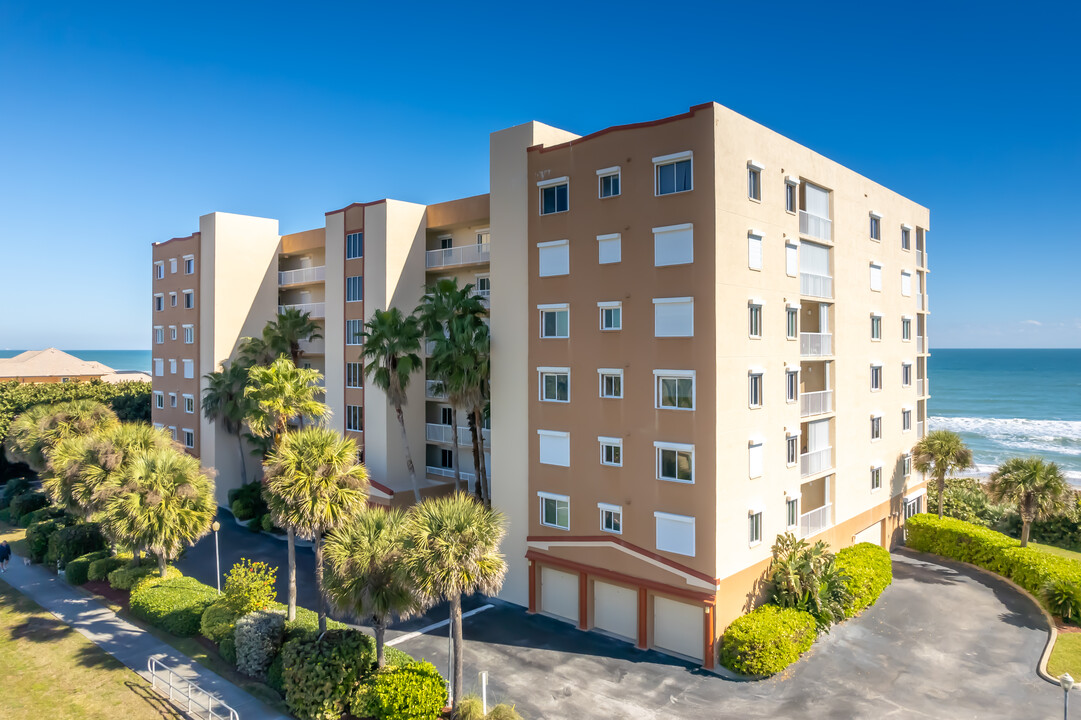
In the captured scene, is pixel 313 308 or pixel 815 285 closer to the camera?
pixel 815 285

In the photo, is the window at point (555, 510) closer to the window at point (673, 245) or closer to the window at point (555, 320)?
the window at point (555, 320)

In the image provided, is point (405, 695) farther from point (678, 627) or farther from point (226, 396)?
point (226, 396)

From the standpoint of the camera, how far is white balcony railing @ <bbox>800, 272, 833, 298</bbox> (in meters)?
27.0

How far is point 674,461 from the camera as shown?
75.8 feet

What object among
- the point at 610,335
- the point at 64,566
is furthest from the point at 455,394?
the point at 64,566

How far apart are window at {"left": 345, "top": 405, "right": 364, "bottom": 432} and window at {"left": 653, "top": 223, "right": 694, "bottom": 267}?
20.2 meters

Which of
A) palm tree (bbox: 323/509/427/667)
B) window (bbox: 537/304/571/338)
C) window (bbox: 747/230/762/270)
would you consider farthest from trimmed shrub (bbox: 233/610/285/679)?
window (bbox: 747/230/762/270)

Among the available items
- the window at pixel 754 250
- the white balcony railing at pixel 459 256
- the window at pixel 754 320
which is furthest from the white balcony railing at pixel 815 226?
the white balcony railing at pixel 459 256

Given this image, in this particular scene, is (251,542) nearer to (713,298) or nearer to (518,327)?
(518,327)

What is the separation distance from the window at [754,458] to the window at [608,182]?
1042 cm

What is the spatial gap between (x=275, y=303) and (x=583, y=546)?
101 ft

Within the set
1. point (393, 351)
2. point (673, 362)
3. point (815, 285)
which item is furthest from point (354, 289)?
point (815, 285)

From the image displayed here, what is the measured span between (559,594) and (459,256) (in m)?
17.3

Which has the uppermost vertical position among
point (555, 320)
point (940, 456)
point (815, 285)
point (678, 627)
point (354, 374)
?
point (815, 285)
